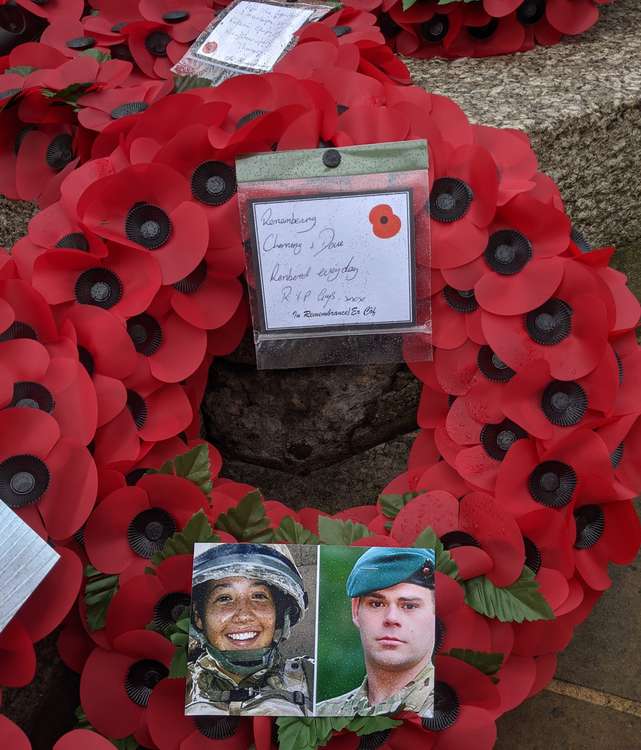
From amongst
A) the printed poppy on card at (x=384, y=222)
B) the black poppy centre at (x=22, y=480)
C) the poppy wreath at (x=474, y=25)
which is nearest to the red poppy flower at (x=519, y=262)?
the printed poppy on card at (x=384, y=222)

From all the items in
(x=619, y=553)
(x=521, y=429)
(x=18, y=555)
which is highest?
(x=18, y=555)

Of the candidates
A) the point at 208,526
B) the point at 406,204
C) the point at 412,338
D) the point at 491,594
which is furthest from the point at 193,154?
the point at 491,594

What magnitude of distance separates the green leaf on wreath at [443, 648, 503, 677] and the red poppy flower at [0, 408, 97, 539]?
516 mm

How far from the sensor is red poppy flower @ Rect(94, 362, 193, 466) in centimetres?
130

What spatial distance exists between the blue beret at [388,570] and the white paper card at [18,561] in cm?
38

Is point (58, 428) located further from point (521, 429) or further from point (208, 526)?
point (521, 429)

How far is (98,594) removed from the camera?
1.27 m

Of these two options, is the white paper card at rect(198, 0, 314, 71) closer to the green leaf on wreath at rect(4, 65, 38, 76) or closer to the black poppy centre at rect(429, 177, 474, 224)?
the green leaf on wreath at rect(4, 65, 38, 76)

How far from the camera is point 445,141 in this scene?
4.64 ft

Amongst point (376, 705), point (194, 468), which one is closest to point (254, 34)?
point (194, 468)

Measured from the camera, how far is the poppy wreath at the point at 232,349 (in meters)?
1.22

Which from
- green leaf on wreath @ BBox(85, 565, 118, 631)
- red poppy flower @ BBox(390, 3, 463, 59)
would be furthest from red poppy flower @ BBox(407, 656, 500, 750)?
red poppy flower @ BBox(390, 3, 463, 59)

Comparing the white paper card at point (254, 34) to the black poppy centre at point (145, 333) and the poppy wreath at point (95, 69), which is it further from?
the black poppy centre at point (145, 333)

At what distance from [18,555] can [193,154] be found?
643mm
